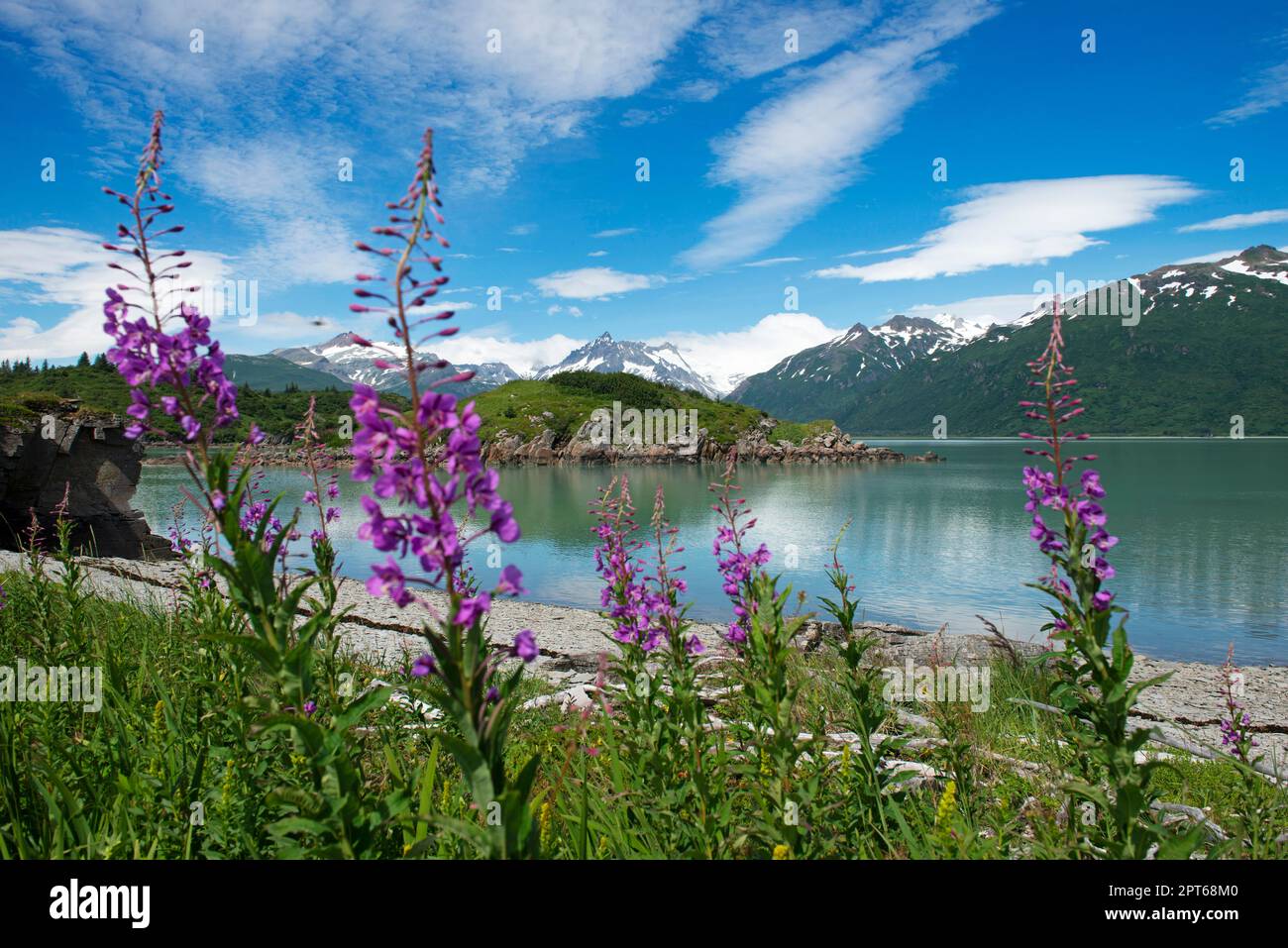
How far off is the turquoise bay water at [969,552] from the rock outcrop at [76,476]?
6255mm

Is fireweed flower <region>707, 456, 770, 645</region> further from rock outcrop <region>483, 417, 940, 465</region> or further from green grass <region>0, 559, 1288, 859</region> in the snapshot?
rock outcrop <region>483, 417, 940, 465</region>

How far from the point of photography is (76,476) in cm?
2272

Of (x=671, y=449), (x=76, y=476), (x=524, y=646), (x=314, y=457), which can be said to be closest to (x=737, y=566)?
(x=524, y=646)

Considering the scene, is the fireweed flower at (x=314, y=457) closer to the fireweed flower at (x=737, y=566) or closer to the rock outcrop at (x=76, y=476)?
the fireweed flower at (x=737, y=566)

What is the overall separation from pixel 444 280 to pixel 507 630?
652 inches

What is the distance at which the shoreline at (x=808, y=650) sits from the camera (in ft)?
34.9

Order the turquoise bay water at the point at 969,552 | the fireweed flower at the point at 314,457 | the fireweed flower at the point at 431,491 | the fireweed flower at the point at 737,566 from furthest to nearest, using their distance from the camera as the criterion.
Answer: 1. the turquoise bay water at the point at 969,552
2. the fireweed flower at the point at 314,457
3. the fireweed flower at the point at 737,566
4. the fireweed flower at the point at 431,491

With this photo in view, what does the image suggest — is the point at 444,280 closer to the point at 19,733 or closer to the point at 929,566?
the point at 19,733

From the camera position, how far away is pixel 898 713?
324 inches

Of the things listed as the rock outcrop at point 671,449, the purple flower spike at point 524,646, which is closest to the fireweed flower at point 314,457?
the purple flower spike at point 524,646

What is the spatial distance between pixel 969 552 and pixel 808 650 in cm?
2568

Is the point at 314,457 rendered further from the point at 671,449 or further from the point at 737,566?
the point at 671,449

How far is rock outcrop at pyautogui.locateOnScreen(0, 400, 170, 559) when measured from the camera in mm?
20969
